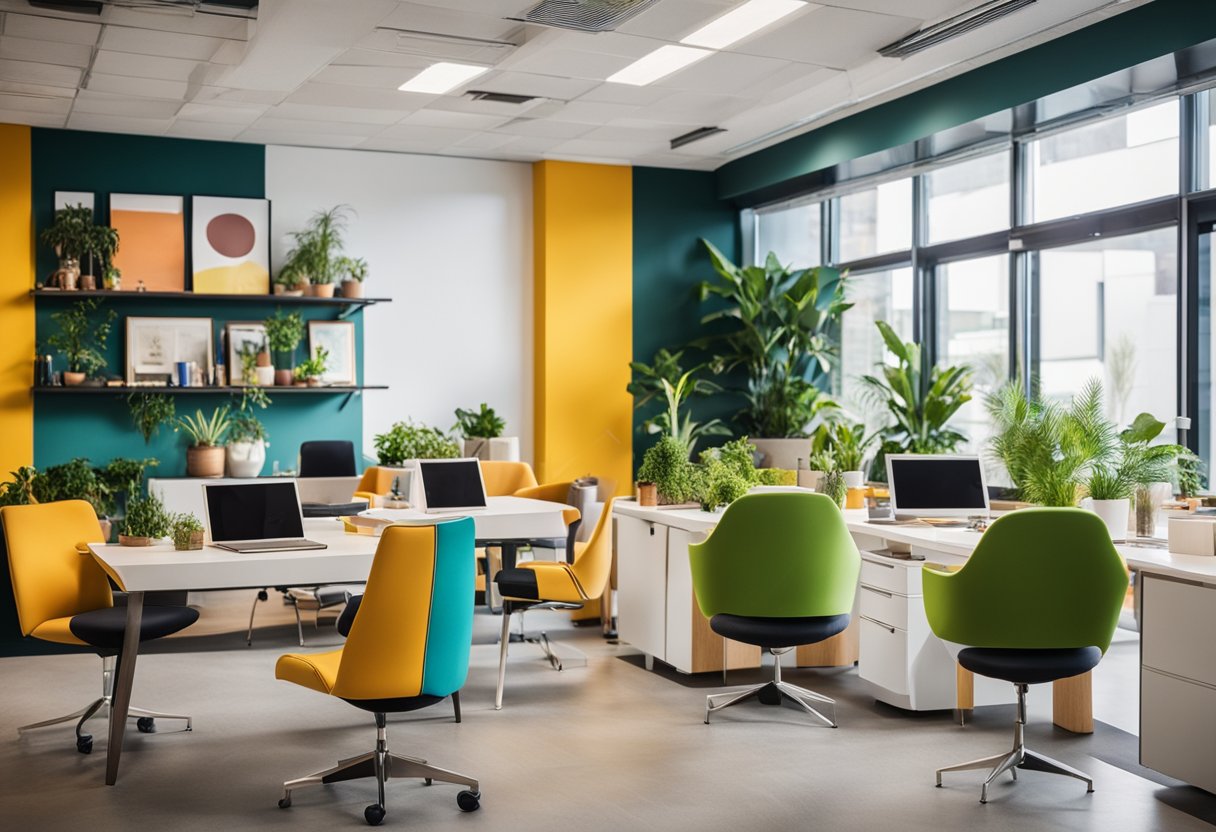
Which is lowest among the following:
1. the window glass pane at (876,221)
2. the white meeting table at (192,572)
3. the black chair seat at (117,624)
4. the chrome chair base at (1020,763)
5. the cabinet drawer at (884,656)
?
the chrome chair base at (1020,763)

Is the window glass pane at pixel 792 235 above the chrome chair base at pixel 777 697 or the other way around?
above

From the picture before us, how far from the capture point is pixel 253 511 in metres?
4.73

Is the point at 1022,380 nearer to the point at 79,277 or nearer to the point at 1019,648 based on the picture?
the point at 1019,648

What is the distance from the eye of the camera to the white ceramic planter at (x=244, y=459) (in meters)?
8.57

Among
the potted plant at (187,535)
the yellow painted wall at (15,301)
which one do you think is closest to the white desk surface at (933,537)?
the potted plant at (187,535)

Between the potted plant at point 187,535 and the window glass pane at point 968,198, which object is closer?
the potted plant at point 187,535

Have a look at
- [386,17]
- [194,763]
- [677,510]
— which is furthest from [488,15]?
[194,763]

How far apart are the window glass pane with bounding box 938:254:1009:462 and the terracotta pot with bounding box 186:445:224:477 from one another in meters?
5.21

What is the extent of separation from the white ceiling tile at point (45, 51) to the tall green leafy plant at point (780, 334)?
491 cm

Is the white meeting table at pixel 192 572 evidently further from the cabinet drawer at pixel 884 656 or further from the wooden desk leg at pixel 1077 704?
the wooden desk leg at pixel 1077 704

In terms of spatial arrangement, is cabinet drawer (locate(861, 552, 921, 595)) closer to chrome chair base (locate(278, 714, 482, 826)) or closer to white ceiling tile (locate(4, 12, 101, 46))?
chrome chair base (locate(278, 714, 482, 826))

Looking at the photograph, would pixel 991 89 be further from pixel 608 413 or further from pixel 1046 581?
pixel 608 413

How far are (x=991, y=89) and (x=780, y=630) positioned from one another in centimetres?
367

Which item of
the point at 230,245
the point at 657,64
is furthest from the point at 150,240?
the point at 657,64
